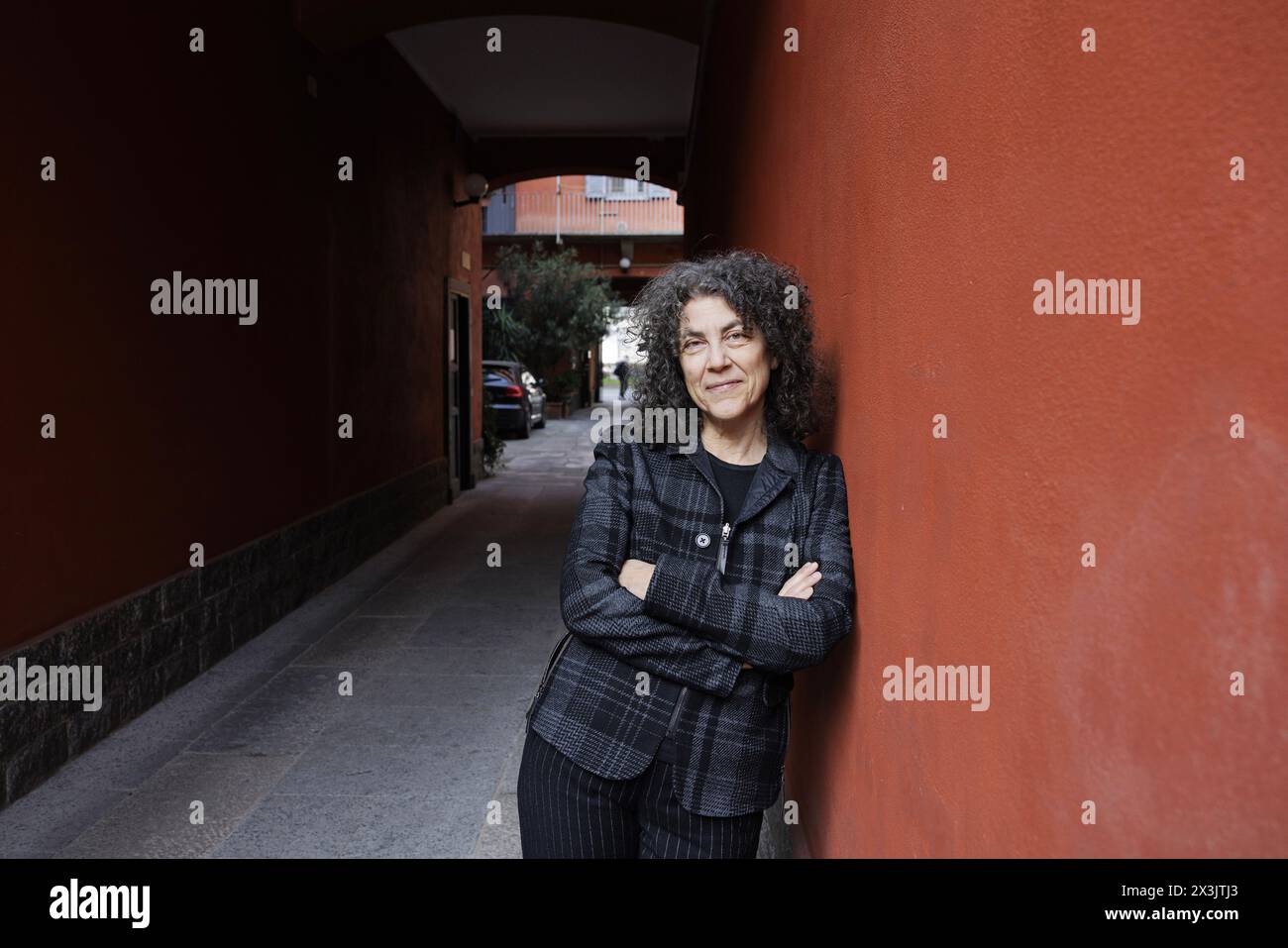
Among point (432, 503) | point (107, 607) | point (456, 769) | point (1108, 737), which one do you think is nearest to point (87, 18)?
point (107, 607)

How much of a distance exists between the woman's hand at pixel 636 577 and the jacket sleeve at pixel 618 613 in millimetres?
11

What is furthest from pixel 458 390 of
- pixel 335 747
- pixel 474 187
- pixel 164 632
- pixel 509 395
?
pixel 335 747

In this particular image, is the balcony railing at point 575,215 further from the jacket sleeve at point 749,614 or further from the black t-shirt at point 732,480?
the jacket sleeve at point 749,614

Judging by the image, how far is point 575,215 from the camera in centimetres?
2475

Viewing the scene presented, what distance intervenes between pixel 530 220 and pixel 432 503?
1582 centimetres

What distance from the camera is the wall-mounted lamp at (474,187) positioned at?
11.8 m

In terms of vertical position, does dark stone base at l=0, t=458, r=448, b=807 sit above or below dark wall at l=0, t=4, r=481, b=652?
below

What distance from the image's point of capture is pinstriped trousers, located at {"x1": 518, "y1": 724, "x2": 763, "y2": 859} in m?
1.80

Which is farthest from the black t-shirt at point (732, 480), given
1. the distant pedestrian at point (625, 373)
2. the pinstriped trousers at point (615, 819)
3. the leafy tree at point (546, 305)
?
the leafy tree at point (546, 305)

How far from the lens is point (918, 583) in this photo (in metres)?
1.51

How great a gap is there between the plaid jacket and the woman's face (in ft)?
0.34

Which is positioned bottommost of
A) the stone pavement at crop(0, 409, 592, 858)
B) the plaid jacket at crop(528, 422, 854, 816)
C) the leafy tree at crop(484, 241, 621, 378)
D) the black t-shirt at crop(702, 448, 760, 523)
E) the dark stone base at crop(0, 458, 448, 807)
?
the stone pavement at crop(0, 409, 592, 858)

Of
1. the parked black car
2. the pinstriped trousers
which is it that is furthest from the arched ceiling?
the parked black car

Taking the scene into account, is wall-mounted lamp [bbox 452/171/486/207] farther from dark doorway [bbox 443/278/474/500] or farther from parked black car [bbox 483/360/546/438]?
→ parked black car [bbox 483/360/546/438]
